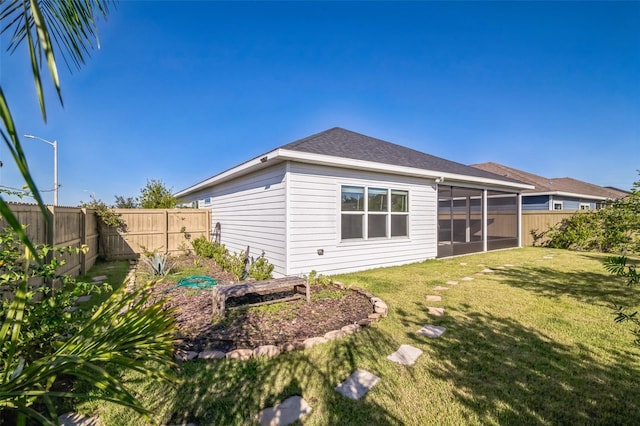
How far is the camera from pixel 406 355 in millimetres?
3223

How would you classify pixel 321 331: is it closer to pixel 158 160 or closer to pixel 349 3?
pixel 349 3

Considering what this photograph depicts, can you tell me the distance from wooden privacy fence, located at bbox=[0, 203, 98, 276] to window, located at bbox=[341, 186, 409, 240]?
542cm

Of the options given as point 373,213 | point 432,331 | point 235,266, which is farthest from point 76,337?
point 373,213

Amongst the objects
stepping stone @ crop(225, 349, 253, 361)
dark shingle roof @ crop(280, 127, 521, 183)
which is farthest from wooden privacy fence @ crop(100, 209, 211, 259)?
stepping stone @ crop(225, 349, 253, 361)

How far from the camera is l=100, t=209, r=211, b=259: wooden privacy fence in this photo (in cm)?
1023

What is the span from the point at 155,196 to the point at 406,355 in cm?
1304

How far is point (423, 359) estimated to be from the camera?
10.3 feet

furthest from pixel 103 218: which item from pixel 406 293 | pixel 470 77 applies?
pixel 470 77

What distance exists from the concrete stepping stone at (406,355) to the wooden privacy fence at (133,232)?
299 inches

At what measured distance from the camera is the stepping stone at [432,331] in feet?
12.3

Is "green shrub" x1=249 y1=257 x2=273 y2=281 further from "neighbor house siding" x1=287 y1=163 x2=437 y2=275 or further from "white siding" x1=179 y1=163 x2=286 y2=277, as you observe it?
"neighbor house siding" x1=287 y1=163 x2=437 y2=275

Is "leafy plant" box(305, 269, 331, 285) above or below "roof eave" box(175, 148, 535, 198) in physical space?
below

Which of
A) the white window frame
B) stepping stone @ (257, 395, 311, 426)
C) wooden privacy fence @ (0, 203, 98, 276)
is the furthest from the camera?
the white window frame

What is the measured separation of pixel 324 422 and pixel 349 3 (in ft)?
34.3
